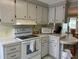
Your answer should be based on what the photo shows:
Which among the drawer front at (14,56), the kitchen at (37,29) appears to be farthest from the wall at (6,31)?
the drawer front at (14,56)

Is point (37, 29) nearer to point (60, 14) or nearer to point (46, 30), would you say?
point (46, 30)

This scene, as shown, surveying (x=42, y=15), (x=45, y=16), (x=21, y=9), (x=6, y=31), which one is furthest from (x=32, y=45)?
(x=45, y=16)

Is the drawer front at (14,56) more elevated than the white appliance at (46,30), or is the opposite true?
the white appliance at (46,30)

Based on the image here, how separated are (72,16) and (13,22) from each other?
7.93 ft

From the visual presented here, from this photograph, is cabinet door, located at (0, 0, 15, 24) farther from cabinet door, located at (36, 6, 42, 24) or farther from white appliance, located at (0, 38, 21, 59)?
cabinet door, located at (36, 6, 42, 24)

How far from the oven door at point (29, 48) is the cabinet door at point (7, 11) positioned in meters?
0.79

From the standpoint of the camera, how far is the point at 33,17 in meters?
3.54

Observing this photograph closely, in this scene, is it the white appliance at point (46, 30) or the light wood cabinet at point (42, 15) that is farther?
the white appliance at point (46, 30)

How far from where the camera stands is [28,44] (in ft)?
9.56

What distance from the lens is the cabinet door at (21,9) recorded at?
2.95 metres

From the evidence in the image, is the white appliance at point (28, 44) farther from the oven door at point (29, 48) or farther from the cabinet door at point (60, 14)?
the cabinet door at point (60, 14)

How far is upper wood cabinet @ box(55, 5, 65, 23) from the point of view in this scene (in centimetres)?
390

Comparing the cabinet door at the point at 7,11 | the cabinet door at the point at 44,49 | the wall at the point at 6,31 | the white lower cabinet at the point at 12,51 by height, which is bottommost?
the cabinet door at the point at 44,49

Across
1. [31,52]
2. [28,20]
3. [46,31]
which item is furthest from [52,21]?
[31,52]
